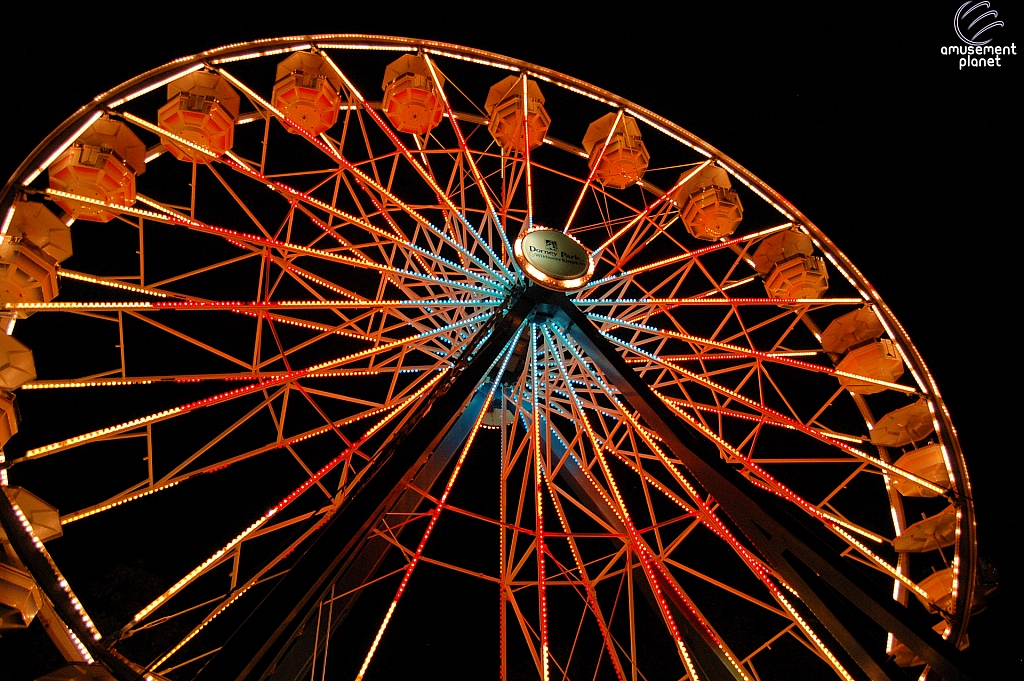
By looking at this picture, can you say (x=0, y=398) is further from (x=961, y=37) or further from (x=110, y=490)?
(x=961, y=37)

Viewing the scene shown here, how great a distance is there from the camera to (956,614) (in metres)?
7.22

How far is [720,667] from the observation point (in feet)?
21.2

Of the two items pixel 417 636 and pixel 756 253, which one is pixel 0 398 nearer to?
pixel 756 253

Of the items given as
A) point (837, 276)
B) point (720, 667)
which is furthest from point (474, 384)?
point (837, 276)

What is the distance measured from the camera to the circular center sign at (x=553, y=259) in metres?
7.97

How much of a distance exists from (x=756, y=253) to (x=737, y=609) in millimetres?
9890

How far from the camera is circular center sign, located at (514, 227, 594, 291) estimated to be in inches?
314

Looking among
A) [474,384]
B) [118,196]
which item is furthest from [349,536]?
[118,196]

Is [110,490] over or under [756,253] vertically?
under

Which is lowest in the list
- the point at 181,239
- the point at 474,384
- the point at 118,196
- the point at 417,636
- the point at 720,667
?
the point at 417,636

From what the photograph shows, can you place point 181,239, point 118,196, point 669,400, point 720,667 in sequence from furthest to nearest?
point 181,239 < point 669,400 < point 118,196 < point 720,667

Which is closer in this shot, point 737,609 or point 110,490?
point 110,490

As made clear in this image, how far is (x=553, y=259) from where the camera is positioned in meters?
8.23

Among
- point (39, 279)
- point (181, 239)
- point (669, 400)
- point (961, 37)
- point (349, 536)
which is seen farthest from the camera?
point (181, 239)
